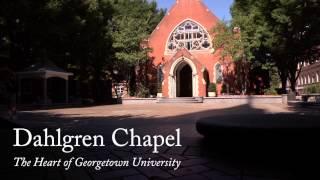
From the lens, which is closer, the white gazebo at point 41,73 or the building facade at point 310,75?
the white gazebo at point 41,73

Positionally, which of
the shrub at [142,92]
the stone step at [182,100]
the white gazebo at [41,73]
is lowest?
the stone step at [182,100]

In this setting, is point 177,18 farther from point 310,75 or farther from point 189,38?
point 310,75

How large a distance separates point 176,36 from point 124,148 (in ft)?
122

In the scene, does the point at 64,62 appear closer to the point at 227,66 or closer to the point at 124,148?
the point at 227,66

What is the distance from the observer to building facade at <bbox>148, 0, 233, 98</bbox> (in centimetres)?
3978

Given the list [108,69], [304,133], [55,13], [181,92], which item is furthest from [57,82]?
[304,133]

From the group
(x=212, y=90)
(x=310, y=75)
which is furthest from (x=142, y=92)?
(x=310, y=75)

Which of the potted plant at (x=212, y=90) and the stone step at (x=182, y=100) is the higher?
the potted plant at (x=212, y=90)

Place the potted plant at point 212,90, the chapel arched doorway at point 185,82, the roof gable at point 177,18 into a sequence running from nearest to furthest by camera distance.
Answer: the potted plant at point 212,90
the roof gable at point 177,18
the chapel arched doorway at point 185,82

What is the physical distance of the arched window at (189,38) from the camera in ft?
139

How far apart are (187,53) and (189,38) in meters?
4.05

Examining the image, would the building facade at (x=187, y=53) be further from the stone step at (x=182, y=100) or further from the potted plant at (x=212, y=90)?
the stone step at (x=182, y=100)

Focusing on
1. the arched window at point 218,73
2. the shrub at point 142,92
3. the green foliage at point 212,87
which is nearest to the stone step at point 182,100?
the green foliage at point 212,87

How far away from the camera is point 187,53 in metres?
39.6
